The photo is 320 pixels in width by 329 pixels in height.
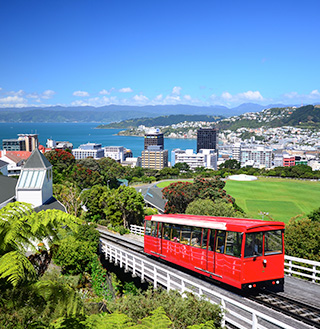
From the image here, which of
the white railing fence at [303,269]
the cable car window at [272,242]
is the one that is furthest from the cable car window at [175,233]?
the white railing fence at [303,269]

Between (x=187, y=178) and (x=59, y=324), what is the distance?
290ft

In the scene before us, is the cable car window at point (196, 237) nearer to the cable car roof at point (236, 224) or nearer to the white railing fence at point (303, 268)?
the cable car roof at point (236, 224)

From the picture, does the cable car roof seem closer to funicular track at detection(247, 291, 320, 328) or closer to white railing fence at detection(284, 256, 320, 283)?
funicular track at detection(247, 291, 320, 328)

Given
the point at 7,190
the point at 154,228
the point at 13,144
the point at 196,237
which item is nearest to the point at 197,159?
the point at 13,144

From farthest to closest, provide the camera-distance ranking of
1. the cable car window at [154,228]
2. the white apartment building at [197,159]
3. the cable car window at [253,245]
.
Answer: the white apartment building at [197,159], the cable car window at [154,228], the cable car window at [253,245]

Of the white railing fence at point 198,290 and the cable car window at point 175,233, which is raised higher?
the cable car window at point 175,233

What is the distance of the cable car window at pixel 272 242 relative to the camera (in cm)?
1114

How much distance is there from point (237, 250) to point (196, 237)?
2234 millimetres

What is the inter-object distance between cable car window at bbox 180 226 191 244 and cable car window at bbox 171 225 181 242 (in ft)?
1.04

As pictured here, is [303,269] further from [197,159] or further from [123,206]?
[197,159]

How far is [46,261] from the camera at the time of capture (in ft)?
32.9

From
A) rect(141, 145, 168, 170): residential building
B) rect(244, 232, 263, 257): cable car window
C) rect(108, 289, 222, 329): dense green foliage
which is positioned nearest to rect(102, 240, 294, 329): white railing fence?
rect(108, 289, 222, 329): dense green foliage

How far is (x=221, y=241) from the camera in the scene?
11680 mm

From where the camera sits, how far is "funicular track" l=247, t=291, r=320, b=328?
9.17 meters
